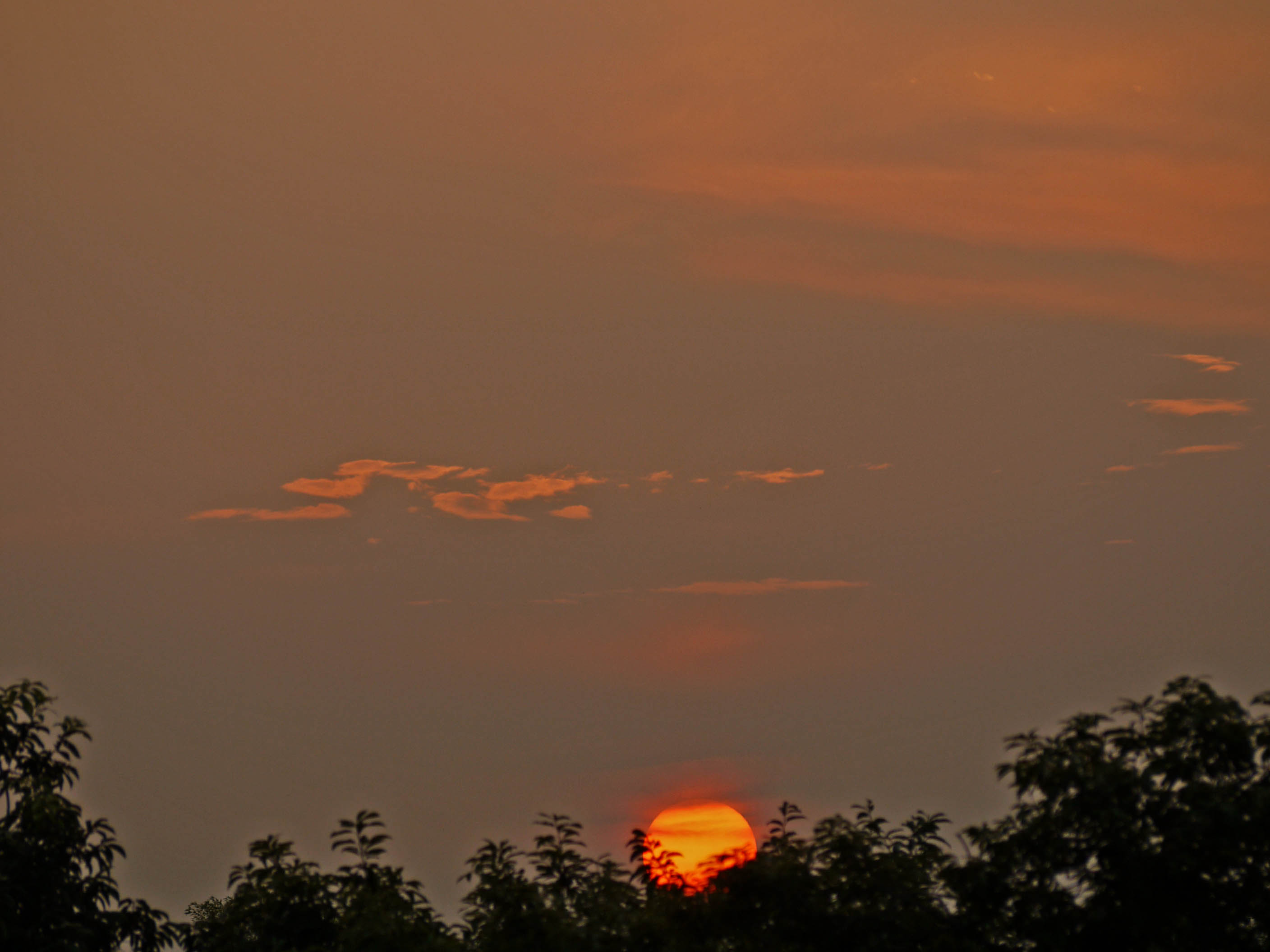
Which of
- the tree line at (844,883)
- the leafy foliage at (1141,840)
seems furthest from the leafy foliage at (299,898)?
the leafy foliage at (1141,840)

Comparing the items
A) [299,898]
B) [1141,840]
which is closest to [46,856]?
[299,898]

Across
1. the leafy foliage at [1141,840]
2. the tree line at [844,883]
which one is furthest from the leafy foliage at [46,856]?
the leafy foliage at [1141,840]

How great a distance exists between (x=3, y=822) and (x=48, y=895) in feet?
4.86

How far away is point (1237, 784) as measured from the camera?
20094 millimetres

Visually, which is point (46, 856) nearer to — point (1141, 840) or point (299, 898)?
point (299, 898)

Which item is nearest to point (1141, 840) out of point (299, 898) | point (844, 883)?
point (844, 883)

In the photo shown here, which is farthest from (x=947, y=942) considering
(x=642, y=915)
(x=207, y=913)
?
(x=207, y=913)

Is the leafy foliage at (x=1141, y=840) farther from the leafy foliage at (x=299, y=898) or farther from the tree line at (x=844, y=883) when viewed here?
the leafy foliage at (x=299, y=898)

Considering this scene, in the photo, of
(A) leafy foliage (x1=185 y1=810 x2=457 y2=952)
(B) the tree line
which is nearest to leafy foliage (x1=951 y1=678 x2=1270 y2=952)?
(B) the tree line

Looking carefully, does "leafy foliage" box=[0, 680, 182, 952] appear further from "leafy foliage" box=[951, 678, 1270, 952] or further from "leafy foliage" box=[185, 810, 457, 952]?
"leafy foliage" box=[951, 678, 1270, 952]

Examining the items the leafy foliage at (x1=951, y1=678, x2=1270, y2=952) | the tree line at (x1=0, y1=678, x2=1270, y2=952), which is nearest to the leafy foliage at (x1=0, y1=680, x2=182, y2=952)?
the tree line at (x1=0, y1=678, x2=1270, y2=952)

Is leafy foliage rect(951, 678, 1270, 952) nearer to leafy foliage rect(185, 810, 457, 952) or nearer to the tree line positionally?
the tree line

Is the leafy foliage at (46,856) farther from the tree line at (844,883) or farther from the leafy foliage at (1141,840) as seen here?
the leafy foliage at (1141,840)

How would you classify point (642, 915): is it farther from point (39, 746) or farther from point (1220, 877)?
point (39, 746)
